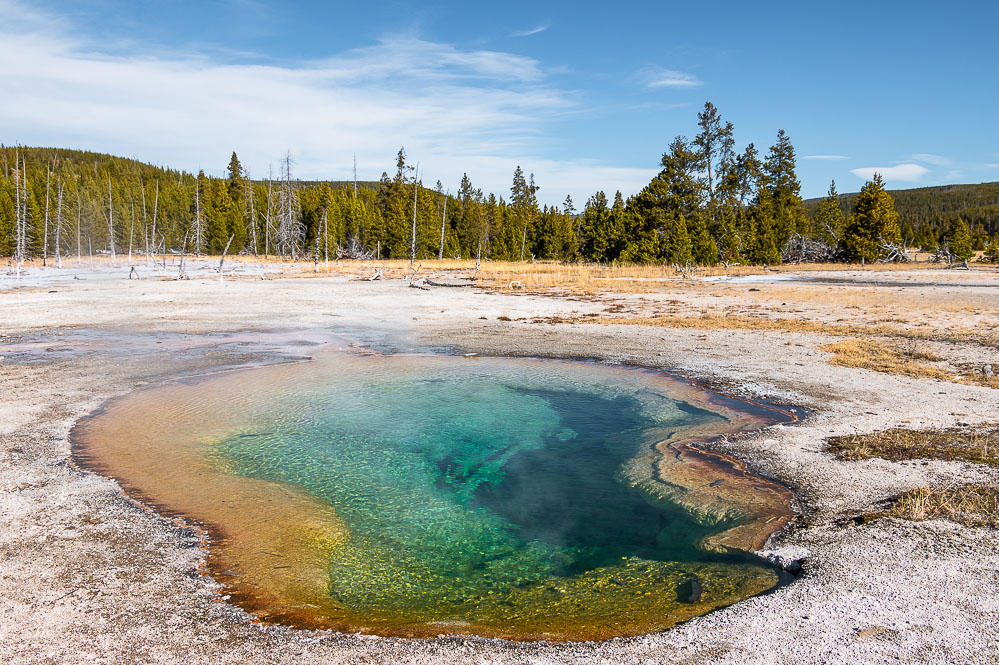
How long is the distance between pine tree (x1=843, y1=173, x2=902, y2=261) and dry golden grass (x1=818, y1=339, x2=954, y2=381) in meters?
37.2

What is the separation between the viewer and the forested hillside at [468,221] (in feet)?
155

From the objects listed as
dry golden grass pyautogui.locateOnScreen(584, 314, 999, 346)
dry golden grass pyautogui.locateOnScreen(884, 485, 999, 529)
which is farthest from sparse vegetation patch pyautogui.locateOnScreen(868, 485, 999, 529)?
dry golden grass pyautogui.locateOnScreen(584, 314, 999, 346)

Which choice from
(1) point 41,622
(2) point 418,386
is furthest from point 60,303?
(1) point 41,622

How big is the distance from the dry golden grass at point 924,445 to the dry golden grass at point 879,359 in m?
3.45

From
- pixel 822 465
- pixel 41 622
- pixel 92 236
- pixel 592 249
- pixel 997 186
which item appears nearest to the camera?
pixel 41 622

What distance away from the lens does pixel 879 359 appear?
12.2 m

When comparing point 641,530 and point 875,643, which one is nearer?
point 875,643

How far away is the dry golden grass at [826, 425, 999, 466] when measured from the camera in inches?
264

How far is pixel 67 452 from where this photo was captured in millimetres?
7141

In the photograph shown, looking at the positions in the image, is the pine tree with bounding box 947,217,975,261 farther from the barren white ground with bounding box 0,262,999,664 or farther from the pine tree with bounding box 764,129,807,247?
the barren white ground with bounding box 0,262,999,664

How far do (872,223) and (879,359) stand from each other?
40.1 meters

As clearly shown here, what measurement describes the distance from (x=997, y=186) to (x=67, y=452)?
260 metres

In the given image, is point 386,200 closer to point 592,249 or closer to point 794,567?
point 592,249

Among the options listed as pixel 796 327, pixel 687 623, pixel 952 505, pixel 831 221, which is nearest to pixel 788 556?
pixel 687 623
